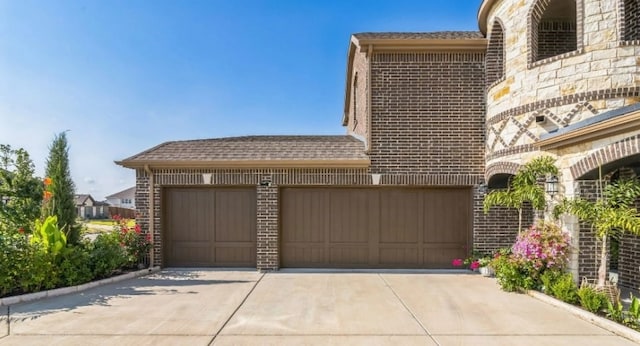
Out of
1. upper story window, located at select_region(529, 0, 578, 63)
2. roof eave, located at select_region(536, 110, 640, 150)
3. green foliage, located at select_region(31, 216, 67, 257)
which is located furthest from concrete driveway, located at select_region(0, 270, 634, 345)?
upper story window, located at select_region(529, 0, 578, 63)

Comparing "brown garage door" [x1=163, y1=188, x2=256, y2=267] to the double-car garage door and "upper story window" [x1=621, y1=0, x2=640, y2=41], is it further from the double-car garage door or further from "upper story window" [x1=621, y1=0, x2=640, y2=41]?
"upper story window" [x1=621, y1=0, x2=640, y2=41]

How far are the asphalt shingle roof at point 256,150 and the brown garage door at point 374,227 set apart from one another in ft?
3.05

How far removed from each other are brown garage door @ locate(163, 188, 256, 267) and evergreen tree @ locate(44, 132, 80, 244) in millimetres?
2005

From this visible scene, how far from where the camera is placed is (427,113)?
8906 mm

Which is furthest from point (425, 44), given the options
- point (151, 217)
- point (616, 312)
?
point (151, 217)

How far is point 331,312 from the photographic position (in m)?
5.82

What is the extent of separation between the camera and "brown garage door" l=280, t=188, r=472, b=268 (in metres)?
9.05

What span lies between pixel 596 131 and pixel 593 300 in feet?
8.88

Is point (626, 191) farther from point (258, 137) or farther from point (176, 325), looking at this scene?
point (258, 137)

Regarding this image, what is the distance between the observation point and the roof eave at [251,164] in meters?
8.60

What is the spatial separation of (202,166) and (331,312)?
499 cm

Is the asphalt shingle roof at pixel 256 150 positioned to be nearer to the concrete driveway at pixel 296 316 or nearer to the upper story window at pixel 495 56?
the concrete driveway at pixel 296 316

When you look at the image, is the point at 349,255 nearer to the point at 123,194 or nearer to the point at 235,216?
the point at 235,216

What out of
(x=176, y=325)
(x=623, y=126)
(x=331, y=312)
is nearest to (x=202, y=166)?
(x=176, y=325)
